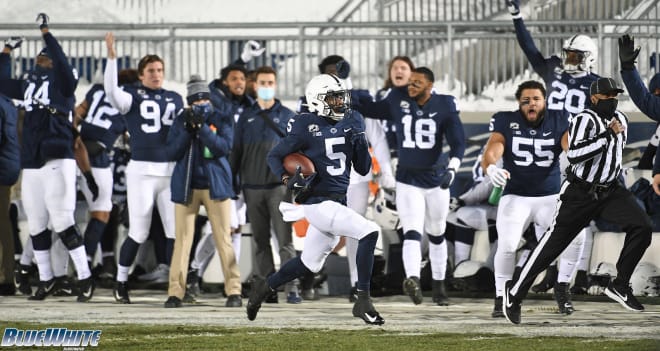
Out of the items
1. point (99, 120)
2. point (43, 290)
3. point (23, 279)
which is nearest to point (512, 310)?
point (43, 290)

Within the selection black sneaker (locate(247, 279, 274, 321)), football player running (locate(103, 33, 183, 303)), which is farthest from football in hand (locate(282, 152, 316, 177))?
football player running (locate(103, 33, 183, 303))

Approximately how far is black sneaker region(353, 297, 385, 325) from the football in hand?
0.95 meters

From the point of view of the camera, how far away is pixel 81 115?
13.4m

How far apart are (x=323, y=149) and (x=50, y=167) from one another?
3.47 m

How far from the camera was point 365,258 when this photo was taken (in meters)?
9.91

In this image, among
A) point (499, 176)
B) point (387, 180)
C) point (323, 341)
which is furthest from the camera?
point (387, 180)

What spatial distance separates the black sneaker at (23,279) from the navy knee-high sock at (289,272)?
389cm

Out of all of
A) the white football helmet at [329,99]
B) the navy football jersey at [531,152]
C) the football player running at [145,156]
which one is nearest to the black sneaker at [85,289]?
the football player running at [145,156]

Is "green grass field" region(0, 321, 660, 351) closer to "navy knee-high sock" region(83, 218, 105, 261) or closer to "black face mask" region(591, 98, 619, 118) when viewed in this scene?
"black face mask" region(591, 98, 619, 118)

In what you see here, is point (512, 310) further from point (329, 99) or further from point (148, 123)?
point (148, 123)

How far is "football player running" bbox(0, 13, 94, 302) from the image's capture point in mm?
12602

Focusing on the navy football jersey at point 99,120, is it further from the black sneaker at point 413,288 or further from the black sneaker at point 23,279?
the black sneaker at point 413,288

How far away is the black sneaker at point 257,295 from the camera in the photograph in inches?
405

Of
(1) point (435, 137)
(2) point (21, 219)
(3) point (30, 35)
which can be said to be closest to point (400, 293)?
(1) point (435, 137)
